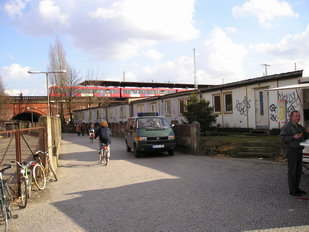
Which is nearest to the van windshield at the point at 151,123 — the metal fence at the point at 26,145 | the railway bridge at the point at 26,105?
the metal fence at the point at 26,145

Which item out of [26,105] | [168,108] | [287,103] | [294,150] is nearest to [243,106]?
[287,103]

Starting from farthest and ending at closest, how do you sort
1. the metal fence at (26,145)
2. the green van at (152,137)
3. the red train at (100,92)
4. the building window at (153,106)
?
1. the red train at (100,92)
2. the building window at (153,106)
3. the green van at (152,137)
4. the metal fence at (26,145)

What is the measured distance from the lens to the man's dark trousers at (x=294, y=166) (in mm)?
6059

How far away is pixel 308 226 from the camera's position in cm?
445

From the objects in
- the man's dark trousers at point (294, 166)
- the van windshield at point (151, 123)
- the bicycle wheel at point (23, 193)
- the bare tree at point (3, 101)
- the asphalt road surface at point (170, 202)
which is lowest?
the asphalt road surface at point (170, 202)

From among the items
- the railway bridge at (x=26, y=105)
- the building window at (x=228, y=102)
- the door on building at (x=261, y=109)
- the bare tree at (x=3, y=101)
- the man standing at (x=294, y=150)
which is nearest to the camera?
the man standing at (x=294, y=150)

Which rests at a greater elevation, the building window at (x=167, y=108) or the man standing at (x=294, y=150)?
the building window at (x=167, y=108)

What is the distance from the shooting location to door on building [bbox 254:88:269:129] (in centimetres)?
1752

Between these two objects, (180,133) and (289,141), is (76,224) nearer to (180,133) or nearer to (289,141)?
(289,141)

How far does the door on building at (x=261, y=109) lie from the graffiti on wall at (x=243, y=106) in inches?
28.6

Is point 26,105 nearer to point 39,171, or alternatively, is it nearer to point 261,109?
point 261,109

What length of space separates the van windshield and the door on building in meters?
6.66

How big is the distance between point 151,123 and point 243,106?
7655 millimetres

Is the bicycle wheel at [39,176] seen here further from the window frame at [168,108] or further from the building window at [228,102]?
the window frame at [168,108]
